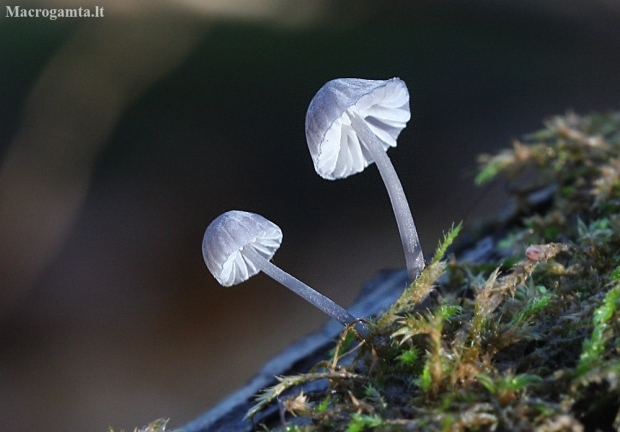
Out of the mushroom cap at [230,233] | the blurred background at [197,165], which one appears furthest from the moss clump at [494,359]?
the blurred background at [197,165]

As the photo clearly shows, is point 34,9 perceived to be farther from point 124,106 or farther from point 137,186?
point 137,186

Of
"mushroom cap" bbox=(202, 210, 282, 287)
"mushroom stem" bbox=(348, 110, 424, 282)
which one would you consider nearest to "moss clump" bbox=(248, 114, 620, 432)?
"mushroom stem" bbox=(348, 110, 424, 282)

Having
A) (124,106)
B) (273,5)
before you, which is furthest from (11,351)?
(273,5)

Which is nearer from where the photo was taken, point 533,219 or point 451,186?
point 533,219

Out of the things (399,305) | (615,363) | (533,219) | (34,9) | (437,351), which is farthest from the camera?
(34,9)

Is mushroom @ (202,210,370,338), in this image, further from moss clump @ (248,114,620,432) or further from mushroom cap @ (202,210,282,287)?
moss clump @ (248,114,620,432)

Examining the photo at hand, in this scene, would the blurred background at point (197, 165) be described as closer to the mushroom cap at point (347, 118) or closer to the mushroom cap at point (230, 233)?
the mushroom cap at point (347, 118)

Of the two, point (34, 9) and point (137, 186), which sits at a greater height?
point (34, 9)

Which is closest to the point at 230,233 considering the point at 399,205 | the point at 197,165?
the point at 399,205
